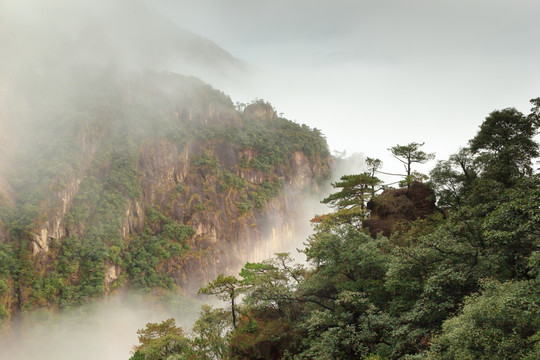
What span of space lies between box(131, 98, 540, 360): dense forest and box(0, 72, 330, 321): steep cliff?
45799 millimetres

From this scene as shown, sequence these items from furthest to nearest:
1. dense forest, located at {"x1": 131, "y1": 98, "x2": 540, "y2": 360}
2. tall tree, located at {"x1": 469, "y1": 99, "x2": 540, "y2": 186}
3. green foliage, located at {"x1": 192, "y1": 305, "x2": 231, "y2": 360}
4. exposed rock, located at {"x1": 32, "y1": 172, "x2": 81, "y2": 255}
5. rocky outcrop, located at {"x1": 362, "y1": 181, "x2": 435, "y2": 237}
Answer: exposed rock, located at {"x1": 32, "y1": 172, "x2": 81, "y2": 255}, rocky outcrop, located at {"x1": 362, "y1": 181, "x2": 435, "y2": 237}, green foliage, located at {"x1": 192, "y1": 305, "x2": 231, "y2": 360}, tall tree, located at {"x1": 469, "y1": 99, "x2": 540, "y2": 186}, dense forest, located at {"x1": 131, "y1": 98, "x2": 540, "y2": 360}

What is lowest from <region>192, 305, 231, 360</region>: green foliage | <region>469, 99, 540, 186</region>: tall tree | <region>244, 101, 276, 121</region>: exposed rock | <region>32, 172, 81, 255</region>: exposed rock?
<region>192, 305, 231, 360</region>: green foliage

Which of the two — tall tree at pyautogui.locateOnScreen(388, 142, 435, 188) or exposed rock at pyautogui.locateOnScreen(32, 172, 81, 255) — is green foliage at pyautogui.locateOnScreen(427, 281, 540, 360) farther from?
exposed rock at pyautogui.locateOnScreen(32, 172, 81, 255)

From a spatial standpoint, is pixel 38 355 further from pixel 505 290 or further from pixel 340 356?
pixel 505 290

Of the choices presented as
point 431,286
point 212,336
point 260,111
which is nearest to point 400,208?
point 431,286

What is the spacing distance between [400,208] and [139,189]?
214 ft

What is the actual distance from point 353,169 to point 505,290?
138 metres

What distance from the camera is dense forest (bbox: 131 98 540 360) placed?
8.98 m

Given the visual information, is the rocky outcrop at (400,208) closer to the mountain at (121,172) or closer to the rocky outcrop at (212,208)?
the mountain at (121,172)

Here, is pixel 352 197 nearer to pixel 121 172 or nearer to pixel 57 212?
pixel 57 212

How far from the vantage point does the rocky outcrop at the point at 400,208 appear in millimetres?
24328

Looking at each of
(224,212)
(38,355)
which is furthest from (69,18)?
(38,355)

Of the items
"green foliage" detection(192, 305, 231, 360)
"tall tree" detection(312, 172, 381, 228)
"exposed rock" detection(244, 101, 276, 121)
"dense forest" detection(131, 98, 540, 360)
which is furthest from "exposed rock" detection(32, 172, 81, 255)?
"exposed rock" detection(244, 101, 276, 121)

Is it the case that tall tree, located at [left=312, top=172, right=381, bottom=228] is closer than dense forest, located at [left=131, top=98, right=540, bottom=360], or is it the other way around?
dense forest, located at [left=131, top=98, right=540, bottom=360]
